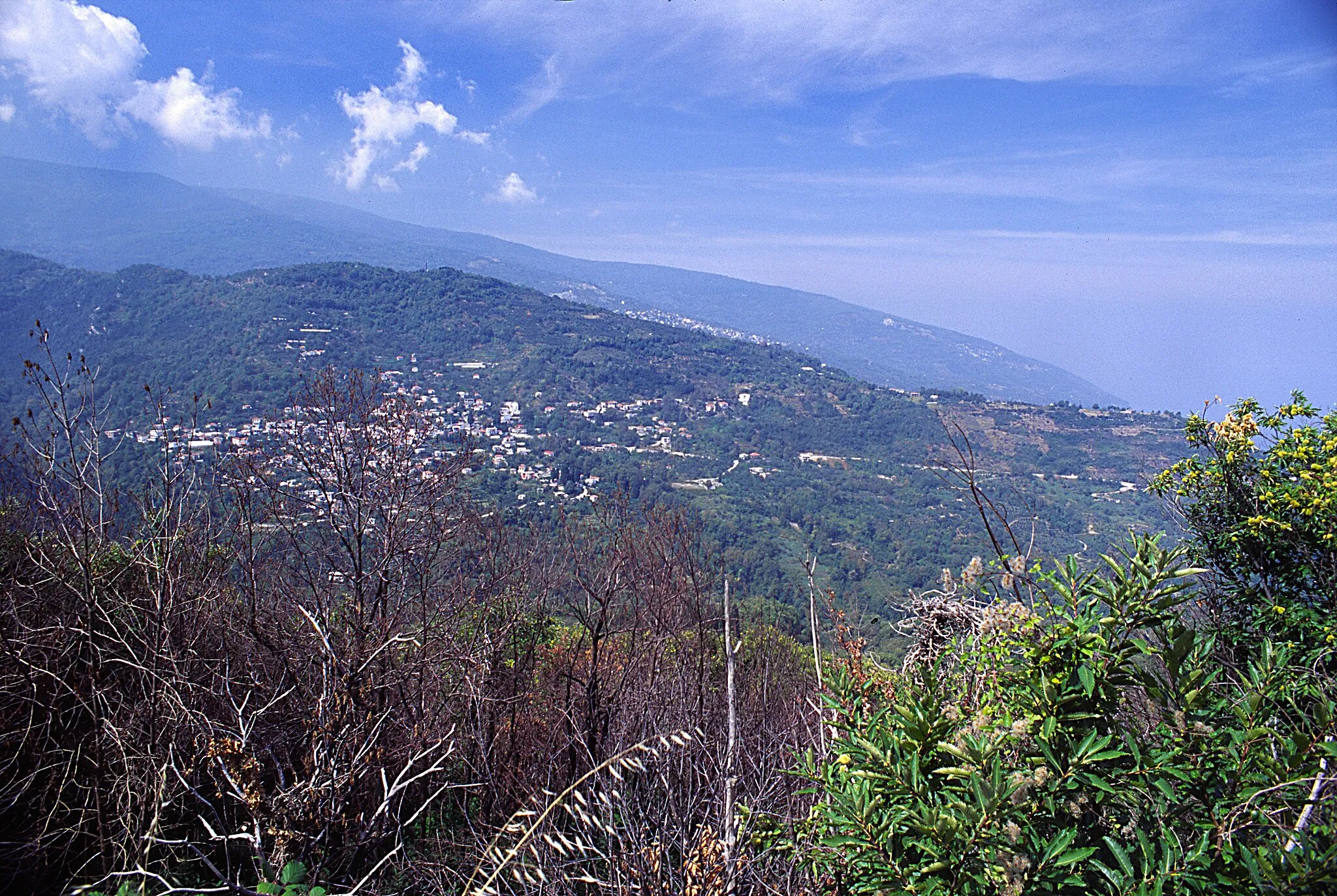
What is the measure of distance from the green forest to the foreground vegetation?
21 mm

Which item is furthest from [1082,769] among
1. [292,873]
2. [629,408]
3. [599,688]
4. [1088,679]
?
[629,408]

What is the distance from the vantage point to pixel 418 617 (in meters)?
6.65

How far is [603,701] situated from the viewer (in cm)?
630

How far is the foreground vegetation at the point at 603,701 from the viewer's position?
5.49 ft

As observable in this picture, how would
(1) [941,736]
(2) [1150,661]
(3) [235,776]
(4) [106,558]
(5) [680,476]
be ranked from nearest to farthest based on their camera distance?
1. (1) [941,736]
2. (3) [235,776]
3. (2) [1150,661]
4. (4) [106,558]
5. (5) [680,476]

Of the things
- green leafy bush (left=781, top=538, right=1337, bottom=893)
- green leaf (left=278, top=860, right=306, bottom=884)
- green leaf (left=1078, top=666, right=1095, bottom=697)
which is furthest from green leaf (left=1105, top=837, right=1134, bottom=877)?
green leaf (left=278, top=860, right=306, bottom=884)

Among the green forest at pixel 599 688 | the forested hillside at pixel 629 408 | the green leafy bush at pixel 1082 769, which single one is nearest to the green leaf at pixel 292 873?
the green forest at pixel 599 688

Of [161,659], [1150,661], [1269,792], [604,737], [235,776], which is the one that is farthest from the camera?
[604,737]

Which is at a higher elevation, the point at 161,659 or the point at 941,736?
the point at 941,736

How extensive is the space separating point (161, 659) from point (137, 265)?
9778 cm

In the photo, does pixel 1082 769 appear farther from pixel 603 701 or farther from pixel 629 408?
pixel 629 408

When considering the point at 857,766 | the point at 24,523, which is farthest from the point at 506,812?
the point at 24,523

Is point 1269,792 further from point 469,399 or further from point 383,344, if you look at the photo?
point 383,344

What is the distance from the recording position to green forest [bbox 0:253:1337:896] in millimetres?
1685
